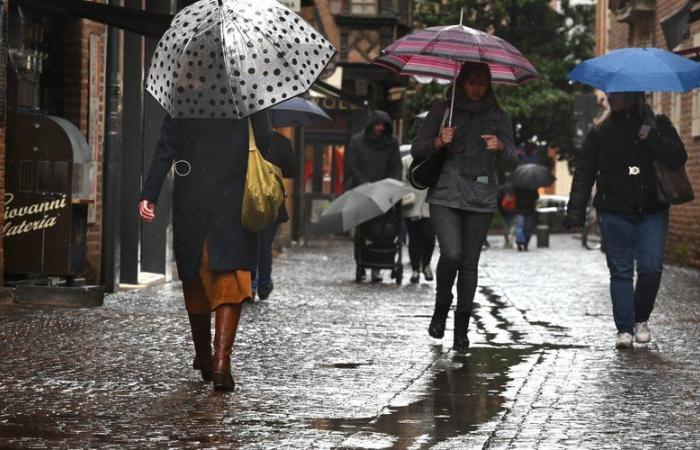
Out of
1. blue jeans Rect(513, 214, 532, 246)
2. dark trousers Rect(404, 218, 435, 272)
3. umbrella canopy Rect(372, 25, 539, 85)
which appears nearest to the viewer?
umbrella canopy Rect(372, 25, 539, 85)

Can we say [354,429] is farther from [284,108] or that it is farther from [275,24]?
[284,108]

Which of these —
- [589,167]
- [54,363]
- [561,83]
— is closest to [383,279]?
[589,167]

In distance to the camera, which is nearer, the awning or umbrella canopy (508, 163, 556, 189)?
the awning

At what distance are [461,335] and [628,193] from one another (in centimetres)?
149

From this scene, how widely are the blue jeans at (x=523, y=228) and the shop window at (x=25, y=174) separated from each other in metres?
19.0

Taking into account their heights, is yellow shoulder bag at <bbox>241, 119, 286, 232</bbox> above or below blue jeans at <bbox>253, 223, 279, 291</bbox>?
above

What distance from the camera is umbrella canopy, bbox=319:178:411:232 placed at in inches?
691

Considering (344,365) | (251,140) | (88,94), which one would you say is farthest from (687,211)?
(251,140)

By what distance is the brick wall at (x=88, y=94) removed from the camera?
15.0 metres

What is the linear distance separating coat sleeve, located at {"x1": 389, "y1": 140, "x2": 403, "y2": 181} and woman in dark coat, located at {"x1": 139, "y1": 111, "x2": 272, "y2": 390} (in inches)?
394

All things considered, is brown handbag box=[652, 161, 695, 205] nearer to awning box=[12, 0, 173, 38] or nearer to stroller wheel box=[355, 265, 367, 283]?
awning box=[12, 0, 173, 38]

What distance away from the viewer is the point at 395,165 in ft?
59.9

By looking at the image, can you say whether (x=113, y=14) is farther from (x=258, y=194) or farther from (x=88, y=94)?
(x=258, y=194)

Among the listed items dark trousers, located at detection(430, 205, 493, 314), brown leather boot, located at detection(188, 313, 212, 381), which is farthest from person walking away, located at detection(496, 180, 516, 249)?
brown leather boot, located at detection(188, 313, 212, 381)
